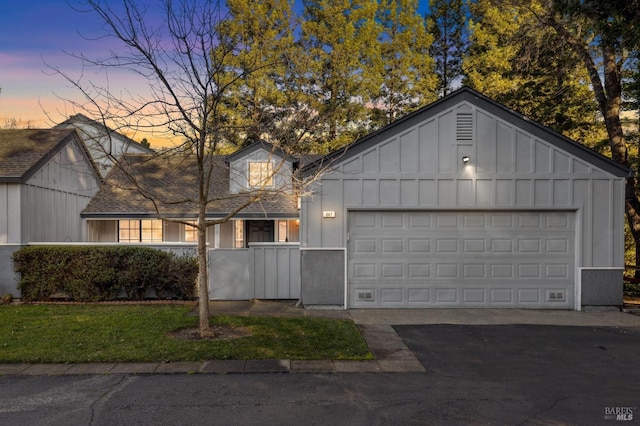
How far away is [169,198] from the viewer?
15656 millimetres

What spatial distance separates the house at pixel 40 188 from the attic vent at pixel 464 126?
428 inches

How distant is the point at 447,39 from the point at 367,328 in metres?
23.8

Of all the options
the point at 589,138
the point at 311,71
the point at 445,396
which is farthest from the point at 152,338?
the point at 589,138

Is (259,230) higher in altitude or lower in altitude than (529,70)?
lower

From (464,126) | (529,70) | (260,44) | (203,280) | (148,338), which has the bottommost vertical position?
(148,338)

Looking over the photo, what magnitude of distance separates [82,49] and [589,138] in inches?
813

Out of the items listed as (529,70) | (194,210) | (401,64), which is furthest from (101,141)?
(529,70)

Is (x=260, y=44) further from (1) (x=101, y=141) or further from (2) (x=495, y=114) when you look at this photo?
(2) (x=495, y=114)

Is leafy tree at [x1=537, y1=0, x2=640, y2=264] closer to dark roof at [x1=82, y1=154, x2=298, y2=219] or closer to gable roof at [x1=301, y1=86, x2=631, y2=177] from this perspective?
gable roof at [x1=301, y1=86, x2=631, y2=177]

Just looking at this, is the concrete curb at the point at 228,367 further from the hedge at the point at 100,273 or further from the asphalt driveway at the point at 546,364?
the hedge at the point at 100,273

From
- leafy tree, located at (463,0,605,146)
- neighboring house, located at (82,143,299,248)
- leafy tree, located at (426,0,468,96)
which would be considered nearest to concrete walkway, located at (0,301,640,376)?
neighboring house, located at (82,143,299,248)

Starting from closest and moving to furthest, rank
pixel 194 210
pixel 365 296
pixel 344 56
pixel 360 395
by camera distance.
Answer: pixel 360 395 → pixel 365 296 → pixel 194 210 → pixel 344 56

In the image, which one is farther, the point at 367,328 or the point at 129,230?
the point at 129,230

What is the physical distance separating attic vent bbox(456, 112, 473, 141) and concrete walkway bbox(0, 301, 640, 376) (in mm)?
4102
